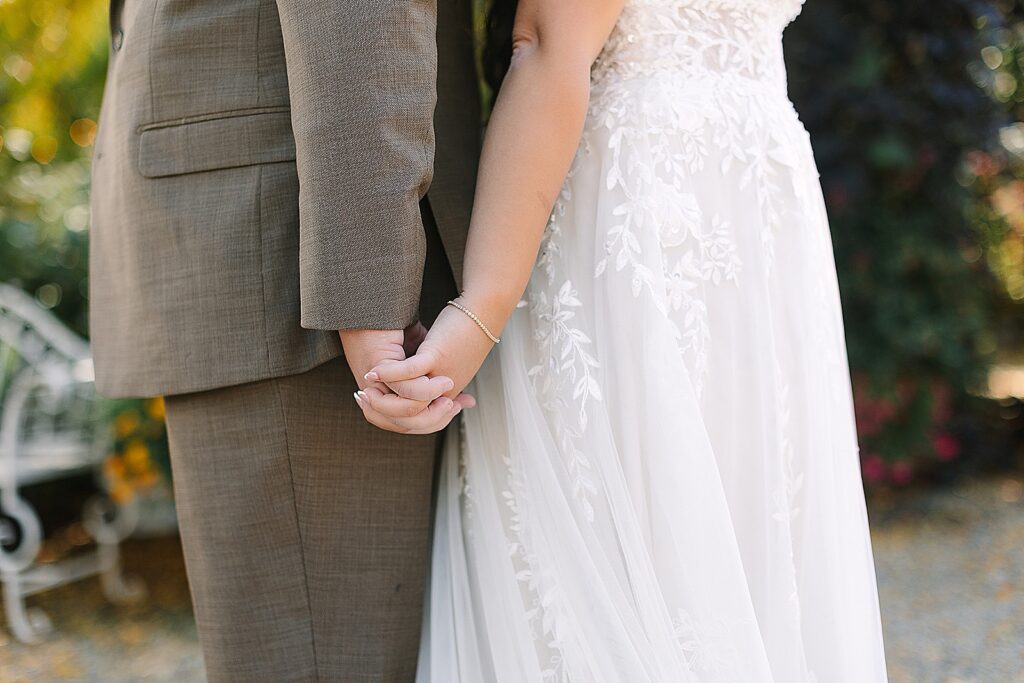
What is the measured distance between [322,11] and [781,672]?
107cm

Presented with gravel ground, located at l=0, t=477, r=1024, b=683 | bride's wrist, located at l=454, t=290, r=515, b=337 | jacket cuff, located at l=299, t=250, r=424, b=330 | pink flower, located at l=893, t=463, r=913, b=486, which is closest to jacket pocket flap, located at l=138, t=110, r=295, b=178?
jacket cuff, located at l=299, t=250, r=424, b=330

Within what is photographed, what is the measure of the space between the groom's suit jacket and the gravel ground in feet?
7.17

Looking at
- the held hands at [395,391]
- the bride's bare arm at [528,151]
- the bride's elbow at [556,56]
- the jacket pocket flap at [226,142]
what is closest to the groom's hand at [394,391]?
the held hands at [395,391]

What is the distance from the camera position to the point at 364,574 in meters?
1.35

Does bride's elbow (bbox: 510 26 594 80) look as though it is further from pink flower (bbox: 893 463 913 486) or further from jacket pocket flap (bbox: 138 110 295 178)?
pink flower (bbox: 893 463 913 486)

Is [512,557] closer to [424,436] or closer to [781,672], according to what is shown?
[424,436]

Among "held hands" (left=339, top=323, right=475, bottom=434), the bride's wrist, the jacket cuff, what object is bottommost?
"held hands" (left=339, top=323, right=475, bottom=434)

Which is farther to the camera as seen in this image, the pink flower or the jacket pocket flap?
the pink flower

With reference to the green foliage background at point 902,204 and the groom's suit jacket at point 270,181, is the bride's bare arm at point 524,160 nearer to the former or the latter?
the groom's suit jacket at point 270,181

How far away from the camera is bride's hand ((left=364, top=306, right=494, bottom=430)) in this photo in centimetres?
114

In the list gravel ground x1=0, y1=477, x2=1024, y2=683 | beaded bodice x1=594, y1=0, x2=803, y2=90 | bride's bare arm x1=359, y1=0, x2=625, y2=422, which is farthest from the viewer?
gravel ground x1=0, y1=477, x2=1024, y2=683

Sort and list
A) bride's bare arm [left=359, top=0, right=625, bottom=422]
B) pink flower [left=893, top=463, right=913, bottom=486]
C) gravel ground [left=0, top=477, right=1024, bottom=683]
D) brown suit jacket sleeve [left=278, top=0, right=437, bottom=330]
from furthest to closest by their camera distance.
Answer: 1. pink flower [left=893, top=463, right=913, bottom=486]
2. gravel ground [left=0, top=477, right=1024, bottom=683]
3. bride's bare arm [left=359, top=0, right=625, bottom=422]
4. brown suit jacket sleeve [left=278, top=0, right=437, bottom=330]

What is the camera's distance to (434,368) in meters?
1.17

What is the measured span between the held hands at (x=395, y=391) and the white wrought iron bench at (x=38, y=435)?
2.54m
